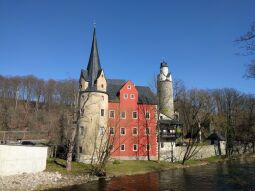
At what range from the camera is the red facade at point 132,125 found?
149ft

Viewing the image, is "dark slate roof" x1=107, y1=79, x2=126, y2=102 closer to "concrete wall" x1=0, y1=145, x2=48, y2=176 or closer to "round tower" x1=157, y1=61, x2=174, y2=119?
"concrete wall" x1=0, y1=145, x2=48, y2=176

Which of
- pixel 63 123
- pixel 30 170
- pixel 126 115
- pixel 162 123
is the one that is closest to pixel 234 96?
pixel 162 123

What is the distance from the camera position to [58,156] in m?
45.3

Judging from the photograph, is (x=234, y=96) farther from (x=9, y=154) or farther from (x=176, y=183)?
(x=9, y=154)

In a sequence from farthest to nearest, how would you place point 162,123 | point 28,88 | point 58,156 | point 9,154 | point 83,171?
point 28,88
point 162,123
point 58,156
point 83,171
point 9,154

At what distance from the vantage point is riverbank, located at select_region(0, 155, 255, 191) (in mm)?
25922

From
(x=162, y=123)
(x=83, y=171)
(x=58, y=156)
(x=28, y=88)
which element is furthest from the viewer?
(x=28, y=88)

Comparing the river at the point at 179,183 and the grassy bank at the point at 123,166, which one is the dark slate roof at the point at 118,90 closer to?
the grassy bank at the point at 123,166

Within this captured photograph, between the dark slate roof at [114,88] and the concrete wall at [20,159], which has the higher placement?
the dark slate roof at [114,88]

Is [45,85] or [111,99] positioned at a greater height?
[45,85]

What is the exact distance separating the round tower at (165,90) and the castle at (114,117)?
15518 mm

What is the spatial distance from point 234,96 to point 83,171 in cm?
6064

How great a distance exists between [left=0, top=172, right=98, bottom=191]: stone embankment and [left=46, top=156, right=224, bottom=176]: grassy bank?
2020 mm

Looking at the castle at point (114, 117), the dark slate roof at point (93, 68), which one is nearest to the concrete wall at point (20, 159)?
the castle at point (114, 117)
